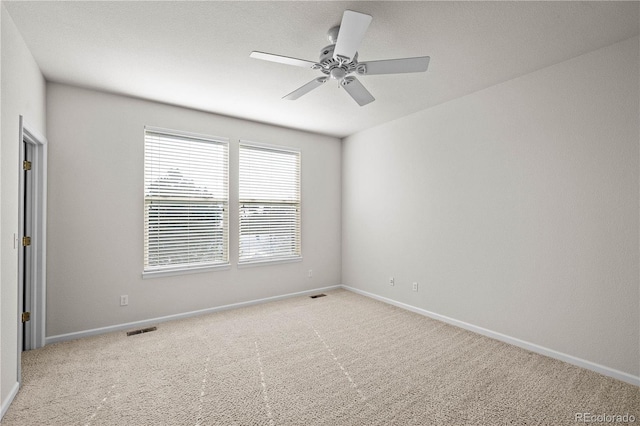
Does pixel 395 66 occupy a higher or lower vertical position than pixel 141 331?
higher

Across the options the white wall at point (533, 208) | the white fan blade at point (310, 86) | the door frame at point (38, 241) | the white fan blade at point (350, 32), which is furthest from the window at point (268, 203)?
the white fan blade at point (350, 32)

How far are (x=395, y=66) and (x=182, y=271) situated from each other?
Answer: 3.40 m

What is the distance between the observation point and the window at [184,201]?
379 centimetres

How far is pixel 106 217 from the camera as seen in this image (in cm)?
350

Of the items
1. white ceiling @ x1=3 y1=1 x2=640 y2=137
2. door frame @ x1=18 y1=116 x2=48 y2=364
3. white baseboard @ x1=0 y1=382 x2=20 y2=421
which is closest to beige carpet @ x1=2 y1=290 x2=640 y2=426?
white baseboard @ x1=0 y1=382 x2=20 y2=421

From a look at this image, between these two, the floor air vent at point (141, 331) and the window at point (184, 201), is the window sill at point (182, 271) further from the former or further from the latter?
the floor air vent at point (141, 331)

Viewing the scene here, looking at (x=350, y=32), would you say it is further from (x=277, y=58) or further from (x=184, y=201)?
(x=184, y=201)

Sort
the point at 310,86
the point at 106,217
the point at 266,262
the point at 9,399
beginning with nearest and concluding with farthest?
the point at 9,399 → the point at 310,86 → the point at 106,217 → the point at 266,262

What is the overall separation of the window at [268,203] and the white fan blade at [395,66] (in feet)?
8.55

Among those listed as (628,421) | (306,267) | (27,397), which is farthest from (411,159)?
(27,397)

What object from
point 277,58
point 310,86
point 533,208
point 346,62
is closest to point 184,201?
point 310,86

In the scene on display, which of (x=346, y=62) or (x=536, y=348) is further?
(x=536, y=348)

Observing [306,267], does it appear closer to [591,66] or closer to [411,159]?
[411,159]

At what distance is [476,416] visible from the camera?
6.63 ft
